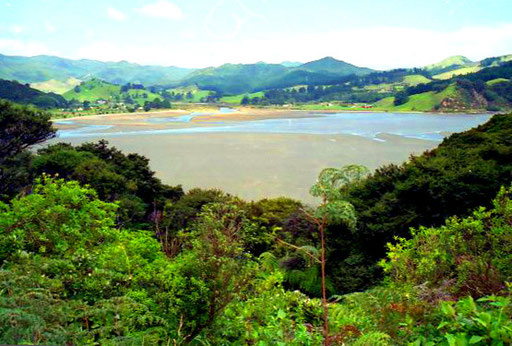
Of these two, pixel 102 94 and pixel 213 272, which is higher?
pixel 102 94

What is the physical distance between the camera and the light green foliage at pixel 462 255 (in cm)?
579

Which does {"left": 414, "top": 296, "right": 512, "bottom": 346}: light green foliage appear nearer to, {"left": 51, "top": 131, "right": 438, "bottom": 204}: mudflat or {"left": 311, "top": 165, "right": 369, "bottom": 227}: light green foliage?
{"left": 311, "top": 165, "right": 369, "bottom": 227}: light green foliage

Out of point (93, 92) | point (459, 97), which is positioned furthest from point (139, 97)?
point (459, 97)

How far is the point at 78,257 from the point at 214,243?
7.65ft

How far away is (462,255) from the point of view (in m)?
7.16

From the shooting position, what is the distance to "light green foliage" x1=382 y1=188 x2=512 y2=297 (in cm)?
579

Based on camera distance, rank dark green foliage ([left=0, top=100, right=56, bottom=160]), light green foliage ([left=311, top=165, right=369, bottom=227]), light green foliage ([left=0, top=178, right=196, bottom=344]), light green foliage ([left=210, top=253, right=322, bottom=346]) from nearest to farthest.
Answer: light green foliage ([left=0, top=178, right=196, bottom=344]) < light green foliage ([left=210, top=253, right=322, bottom=346]) < light green foliage ([left=311, top=165, right=369, bottom=227]) < dark green foliage ([left=0, top=100, right=56, bottom=160])

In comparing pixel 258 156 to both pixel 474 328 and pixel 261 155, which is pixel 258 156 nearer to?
pixel 261 155

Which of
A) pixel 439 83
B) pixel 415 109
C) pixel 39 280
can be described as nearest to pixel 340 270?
pixel 39 280

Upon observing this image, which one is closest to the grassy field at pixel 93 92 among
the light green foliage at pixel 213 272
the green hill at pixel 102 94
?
the green hill at pixel 102 94

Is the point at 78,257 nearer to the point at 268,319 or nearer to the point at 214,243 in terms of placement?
the point at 214,243

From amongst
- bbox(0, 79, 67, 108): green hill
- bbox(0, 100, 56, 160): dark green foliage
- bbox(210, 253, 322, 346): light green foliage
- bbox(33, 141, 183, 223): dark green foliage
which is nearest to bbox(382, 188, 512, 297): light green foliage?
bbox(210, 253, 322, 346): light green foliage

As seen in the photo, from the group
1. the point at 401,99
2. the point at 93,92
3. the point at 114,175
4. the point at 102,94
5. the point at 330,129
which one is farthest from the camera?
the point at 102,94

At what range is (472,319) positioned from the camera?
3002 millimetres
